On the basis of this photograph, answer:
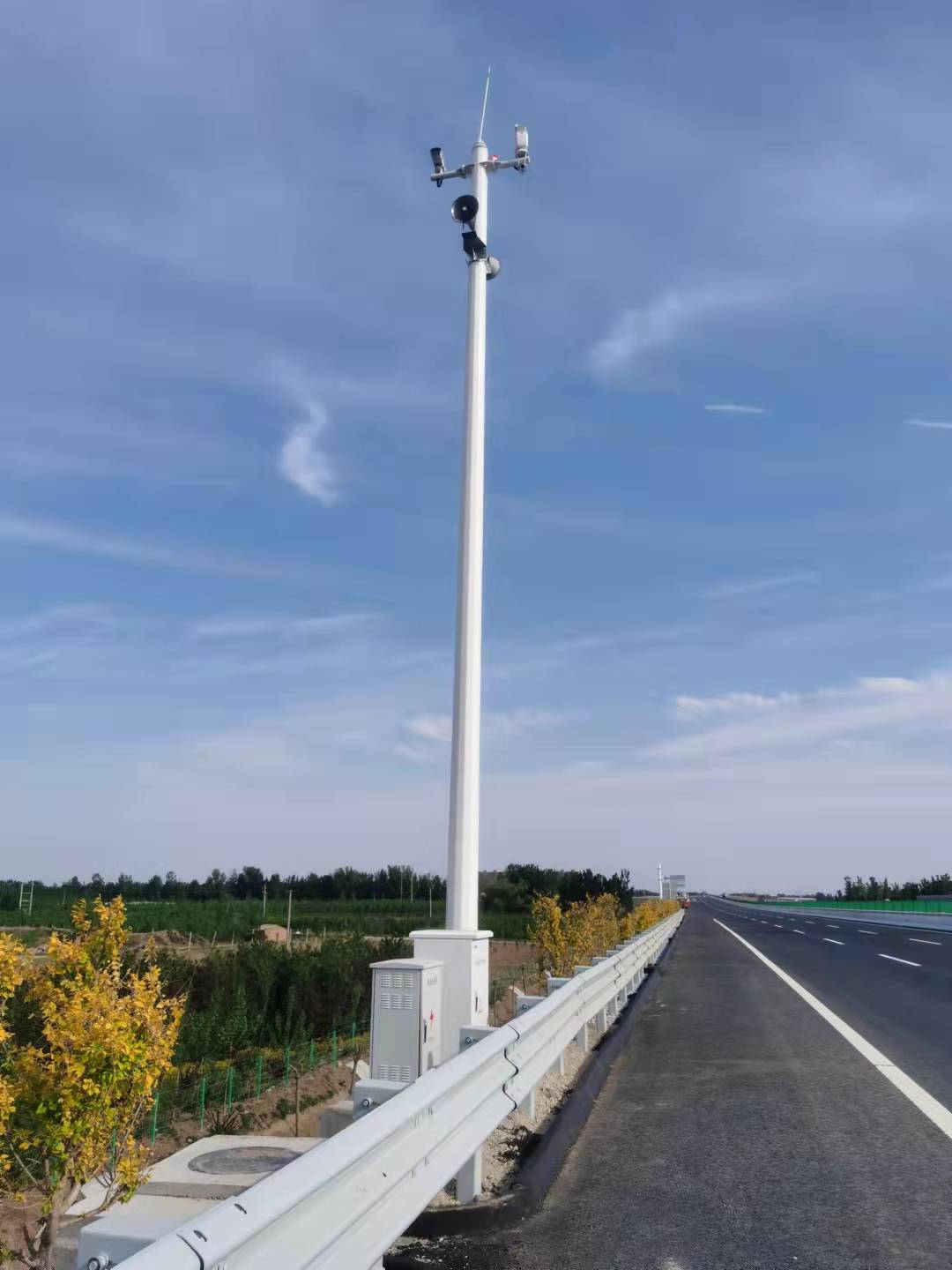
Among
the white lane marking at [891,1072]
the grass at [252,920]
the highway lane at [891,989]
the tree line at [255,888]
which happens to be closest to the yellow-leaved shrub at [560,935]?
the highway lane at [891,989]

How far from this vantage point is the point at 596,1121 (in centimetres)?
712

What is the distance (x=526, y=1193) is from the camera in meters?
5.22

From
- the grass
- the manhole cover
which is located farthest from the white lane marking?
the grass

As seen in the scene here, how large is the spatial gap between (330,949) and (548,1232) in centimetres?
2794

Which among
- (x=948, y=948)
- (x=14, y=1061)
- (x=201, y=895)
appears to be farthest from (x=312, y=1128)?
(x=201, y=895)

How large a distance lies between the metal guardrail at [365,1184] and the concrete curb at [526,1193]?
0.40 metres

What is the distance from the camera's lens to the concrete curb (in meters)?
4.75

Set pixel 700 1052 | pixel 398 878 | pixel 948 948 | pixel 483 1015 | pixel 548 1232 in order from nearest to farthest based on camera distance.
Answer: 1. pixel 548 1232
2. pixel 483 1015
3. pixel 700 1052
4. pixel 948 948
5. pixel 398 878

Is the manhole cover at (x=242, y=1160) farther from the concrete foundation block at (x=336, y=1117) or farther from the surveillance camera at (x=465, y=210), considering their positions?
the surveillance camera at (x=465, y=210)

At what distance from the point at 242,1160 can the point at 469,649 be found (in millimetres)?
4741

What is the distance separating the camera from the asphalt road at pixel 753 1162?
178 inches

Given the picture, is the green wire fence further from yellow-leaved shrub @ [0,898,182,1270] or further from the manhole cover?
yellow-leaved shrub @ [0,898,182,1270]

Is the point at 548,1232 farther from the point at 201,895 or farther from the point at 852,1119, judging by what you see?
the point at 201,895

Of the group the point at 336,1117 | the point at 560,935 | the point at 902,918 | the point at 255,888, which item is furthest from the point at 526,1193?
the point at 255,888
